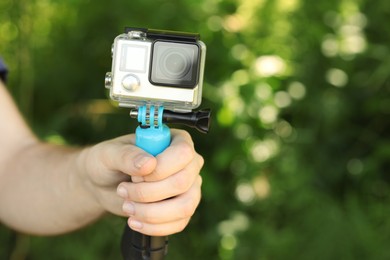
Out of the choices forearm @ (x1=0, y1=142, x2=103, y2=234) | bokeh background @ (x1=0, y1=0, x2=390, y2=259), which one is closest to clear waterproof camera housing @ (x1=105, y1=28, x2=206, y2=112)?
forearm @ (x1=0, y1=142, x2=103, y2=234)

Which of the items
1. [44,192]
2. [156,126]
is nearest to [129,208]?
[156,126]

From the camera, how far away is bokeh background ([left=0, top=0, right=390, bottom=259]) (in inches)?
83.3

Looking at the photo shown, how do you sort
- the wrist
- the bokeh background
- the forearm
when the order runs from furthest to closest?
the bokeh background, the forearm, the wrist

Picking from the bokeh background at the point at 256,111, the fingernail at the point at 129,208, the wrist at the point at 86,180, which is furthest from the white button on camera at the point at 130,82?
the bokeh background at the point at 256,111

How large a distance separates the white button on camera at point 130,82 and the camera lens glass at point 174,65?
0.02m

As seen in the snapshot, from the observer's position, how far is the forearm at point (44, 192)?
1366 millimetres

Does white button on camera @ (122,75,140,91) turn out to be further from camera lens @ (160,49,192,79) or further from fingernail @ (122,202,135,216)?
fingernail @ (122,202,135,216)

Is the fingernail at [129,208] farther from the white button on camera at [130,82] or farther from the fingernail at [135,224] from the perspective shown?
the white button on camera at [130,82]

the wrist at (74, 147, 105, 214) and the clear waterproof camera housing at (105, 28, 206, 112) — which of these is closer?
the clear waterproof camera housing at (105, 28, 206, 112)

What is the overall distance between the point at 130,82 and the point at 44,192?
659mm

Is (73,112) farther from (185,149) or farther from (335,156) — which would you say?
(185,149)

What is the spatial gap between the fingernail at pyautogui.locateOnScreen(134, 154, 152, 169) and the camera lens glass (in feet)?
0.36

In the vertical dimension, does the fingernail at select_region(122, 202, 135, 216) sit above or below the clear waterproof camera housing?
below

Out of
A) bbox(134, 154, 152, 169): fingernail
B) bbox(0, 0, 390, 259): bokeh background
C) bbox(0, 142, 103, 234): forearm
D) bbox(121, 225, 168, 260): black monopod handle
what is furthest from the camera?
bbox(0, 0, 390, 259): bokeh background
